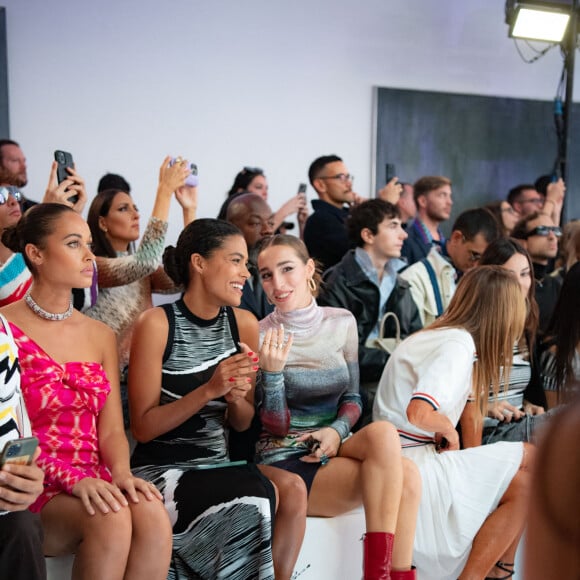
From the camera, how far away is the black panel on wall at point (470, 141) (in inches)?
245

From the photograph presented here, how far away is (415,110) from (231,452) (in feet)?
13.3

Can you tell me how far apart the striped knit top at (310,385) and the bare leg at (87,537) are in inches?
26.2

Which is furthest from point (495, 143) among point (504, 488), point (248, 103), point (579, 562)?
point (579, 562)

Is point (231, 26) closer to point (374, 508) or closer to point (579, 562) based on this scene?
point (374, 508)

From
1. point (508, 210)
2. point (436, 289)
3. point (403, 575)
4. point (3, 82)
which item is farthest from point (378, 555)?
point (3, 82)

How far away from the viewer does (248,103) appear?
5.83 meters

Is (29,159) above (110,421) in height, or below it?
above

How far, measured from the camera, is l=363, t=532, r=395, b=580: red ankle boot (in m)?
2.44

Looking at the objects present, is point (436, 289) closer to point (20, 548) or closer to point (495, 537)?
point (495, 537)

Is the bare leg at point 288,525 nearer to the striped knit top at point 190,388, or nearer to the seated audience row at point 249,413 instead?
the seated audience row at point 249,413

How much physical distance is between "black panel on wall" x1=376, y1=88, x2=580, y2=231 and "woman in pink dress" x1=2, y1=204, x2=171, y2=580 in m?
4.05

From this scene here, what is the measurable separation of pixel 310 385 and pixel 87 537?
3.19ft

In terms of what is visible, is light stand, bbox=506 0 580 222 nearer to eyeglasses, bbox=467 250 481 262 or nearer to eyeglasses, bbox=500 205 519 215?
eyeglasses, bbox=500 205 519 215

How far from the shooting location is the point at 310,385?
2832 millimetres
